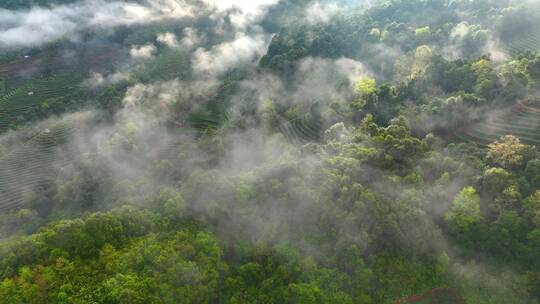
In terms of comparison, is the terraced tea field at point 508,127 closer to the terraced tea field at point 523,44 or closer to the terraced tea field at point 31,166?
the terraced tea field at point 523,44

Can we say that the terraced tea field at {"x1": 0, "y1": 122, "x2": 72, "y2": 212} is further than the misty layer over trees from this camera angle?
Yes

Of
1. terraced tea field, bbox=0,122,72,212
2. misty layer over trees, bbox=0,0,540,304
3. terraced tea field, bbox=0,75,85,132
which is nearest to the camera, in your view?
misty layer over trees, bbox=0,0,540,304

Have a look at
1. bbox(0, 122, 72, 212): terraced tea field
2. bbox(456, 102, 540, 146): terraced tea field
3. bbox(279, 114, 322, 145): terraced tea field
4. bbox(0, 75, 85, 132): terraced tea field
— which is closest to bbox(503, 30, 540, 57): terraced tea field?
bbox(456, 102, 540, 146): terraced tea field

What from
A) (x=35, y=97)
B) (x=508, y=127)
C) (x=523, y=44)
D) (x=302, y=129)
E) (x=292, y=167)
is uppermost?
(x=523, y=44)

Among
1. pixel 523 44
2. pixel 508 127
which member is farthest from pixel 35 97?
pixel 523 44

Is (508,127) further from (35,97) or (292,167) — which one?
(35,97)

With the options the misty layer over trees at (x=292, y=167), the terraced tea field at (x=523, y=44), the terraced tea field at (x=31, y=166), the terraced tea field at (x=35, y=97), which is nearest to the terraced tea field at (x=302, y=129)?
the misty layer over trees at (x=292, y=167)

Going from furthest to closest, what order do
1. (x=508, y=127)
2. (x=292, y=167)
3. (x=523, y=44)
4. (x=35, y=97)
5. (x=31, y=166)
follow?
(x=35, y=97), (x=523, y=44), (x=31, y=166), (x=508, y=127), (x=292, y=167)

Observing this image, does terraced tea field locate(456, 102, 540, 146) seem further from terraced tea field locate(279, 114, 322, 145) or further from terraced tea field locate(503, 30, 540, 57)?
terraced tea field locate(503, 30, 540, 57)
